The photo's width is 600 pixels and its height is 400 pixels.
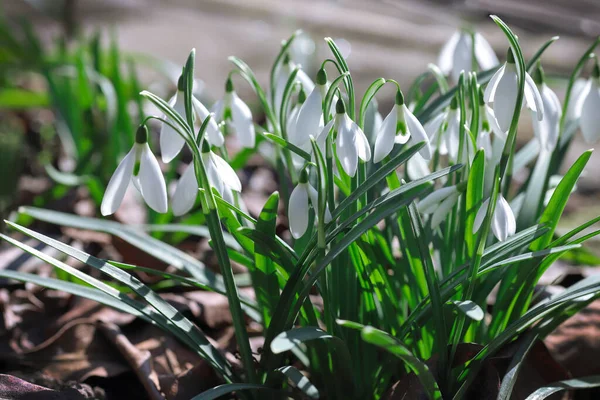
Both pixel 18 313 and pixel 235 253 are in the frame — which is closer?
pixel 235 253

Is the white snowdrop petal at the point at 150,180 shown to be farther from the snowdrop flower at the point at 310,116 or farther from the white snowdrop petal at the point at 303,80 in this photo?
the white snowdrop petal at the point at 303,80

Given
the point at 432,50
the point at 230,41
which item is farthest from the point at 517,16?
the point at 230,41

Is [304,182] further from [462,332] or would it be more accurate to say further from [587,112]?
[587,112]

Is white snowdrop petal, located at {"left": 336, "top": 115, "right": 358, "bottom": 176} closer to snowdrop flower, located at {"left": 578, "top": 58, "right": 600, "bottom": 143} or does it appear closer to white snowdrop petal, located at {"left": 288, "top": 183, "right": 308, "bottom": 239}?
white snowdrop petal, located at {"left": 288, "top": 183, "right": 308, "bottom": 239}

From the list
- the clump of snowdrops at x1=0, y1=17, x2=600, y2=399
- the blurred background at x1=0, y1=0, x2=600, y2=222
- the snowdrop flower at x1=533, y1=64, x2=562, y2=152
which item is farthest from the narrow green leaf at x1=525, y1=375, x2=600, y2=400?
the blurred background at x1=0, y1=0, x2=600, y2=222

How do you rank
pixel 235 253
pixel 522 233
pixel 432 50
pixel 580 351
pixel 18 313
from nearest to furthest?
pixel 522 233 < pixel 235 253 < pixel 580 351 < pixel 18 313 < pixel 432 50

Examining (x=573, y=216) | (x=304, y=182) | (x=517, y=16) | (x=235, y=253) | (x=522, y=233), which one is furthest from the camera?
(x=517, y=16)

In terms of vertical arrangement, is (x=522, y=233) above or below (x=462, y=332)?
above

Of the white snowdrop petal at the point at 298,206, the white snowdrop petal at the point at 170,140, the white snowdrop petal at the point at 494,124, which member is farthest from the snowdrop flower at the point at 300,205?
the white snowdrop petal at the point at 494,124

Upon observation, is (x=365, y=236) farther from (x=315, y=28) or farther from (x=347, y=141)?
(x=315, y=28)
